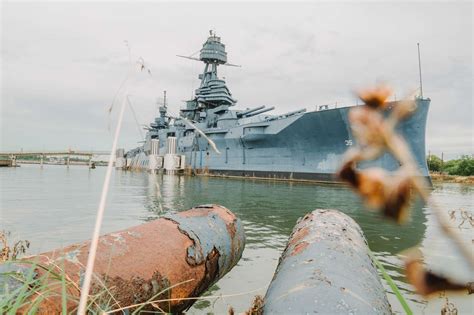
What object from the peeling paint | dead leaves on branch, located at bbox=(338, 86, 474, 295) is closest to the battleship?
the peeling paint

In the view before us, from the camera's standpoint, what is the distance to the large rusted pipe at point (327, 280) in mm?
1945

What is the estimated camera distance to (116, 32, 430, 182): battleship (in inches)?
1006

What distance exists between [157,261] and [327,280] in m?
1.64

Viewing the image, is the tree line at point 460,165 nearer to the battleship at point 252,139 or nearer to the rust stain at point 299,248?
the battleship at point 252,139

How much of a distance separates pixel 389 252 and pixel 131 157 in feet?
207

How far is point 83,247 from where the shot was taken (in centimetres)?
304

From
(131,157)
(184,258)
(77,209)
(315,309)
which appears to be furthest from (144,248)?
(131,157)

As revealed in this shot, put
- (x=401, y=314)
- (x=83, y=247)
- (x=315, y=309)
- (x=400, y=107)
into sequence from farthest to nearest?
(x=401, y=314)
(x=83, y=247)
(x=315, y=309)
(x=400, y=107)

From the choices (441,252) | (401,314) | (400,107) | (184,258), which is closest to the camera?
(400,107)

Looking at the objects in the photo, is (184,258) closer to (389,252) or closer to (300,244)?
(300,244)

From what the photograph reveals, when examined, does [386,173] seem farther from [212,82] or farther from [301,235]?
[212,82]

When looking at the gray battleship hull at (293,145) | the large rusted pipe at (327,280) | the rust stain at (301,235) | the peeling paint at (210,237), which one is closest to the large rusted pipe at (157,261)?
the peeling paint at (210,237)

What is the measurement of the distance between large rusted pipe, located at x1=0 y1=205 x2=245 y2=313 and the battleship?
13.9 m

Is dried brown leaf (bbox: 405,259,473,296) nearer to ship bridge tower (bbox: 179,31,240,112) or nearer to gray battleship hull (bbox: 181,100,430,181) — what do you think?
gray battleship hull (bbox: 181,100,430,181)
